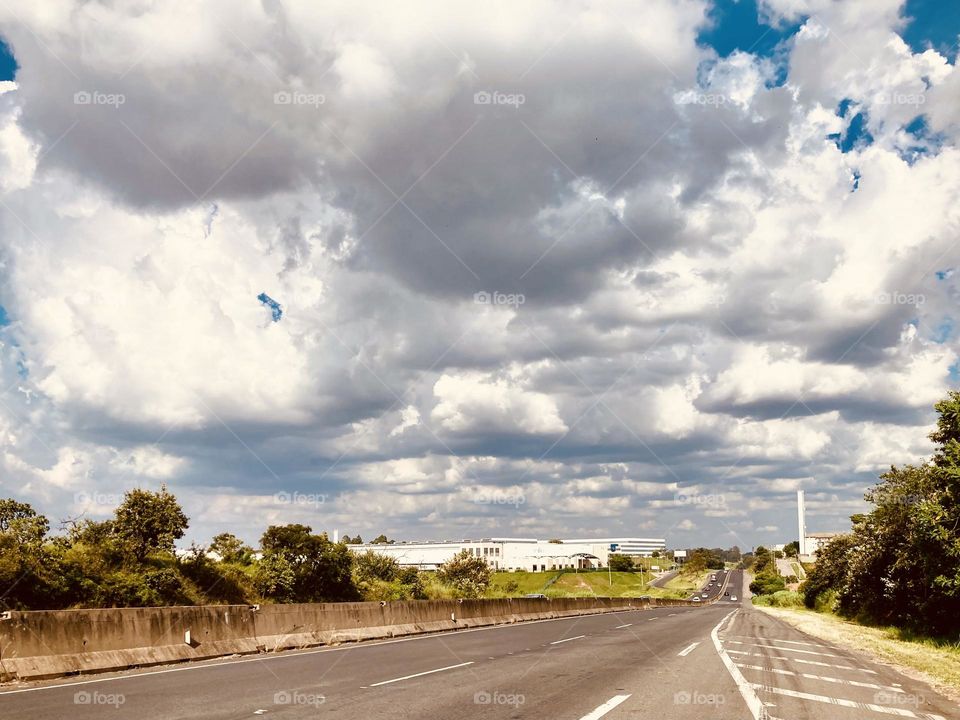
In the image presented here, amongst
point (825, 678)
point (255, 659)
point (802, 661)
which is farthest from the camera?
point (802, 661)

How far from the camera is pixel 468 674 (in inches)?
548

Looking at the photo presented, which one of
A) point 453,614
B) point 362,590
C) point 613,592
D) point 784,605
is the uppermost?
point 453,614

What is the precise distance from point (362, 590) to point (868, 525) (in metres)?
36.6

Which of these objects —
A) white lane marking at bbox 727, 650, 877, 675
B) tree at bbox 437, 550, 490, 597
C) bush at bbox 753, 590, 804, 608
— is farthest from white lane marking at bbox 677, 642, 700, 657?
tree at bbox 437, 550, 490, 597

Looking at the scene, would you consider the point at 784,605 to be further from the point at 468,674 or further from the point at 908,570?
the point at 468,674

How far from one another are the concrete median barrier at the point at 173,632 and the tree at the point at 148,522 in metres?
14.4

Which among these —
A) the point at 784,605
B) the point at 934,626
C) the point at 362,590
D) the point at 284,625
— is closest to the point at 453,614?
the point at 284,625

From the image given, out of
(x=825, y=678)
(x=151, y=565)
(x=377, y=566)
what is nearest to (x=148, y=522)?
(x=151, y=565)

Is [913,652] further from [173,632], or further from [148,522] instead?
[148,522]

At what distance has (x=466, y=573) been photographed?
3986 inches

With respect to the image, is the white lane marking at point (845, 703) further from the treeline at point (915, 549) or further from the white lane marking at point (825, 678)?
the treeline at point (915, 549)

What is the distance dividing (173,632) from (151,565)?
2030 centimetres

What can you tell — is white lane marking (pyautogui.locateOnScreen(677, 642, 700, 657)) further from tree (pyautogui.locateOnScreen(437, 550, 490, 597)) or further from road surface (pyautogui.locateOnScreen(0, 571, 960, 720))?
tree (pyautogui.locateOnScreen(437, 550, 490, 597))

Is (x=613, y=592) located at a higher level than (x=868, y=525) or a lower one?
lower
